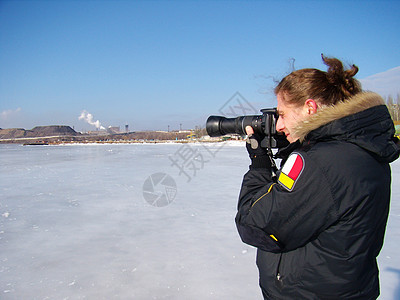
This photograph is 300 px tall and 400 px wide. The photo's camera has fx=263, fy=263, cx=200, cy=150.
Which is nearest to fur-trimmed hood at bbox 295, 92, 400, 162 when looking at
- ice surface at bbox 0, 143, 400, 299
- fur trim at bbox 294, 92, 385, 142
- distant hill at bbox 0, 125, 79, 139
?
fur trim at bbox 294, 92, 385, 142

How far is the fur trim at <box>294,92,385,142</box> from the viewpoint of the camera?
27.6 inches

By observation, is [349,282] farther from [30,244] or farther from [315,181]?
[30,244]

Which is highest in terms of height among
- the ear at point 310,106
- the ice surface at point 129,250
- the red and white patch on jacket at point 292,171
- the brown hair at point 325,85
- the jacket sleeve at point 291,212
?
the brown hair at point 325,85

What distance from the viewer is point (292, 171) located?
2.24 feet

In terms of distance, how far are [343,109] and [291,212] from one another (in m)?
0.31

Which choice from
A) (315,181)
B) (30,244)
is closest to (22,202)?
(30,244)

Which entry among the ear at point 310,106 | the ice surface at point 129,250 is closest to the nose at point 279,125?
the ear at point 310,106

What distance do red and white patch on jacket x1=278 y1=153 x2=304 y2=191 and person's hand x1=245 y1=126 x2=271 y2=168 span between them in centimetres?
19

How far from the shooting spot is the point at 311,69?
0.83 metres

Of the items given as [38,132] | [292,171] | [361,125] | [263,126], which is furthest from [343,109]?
[38,132]

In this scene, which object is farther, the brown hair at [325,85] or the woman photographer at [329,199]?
the brown hair at [325,85]

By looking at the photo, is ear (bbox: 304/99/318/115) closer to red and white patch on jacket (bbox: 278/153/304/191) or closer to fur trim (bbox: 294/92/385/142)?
fur trim (bbox: 294/92/385/142)

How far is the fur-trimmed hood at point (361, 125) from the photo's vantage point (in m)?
0.66

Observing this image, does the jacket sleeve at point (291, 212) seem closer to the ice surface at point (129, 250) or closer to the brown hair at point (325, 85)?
the brown hair at point (325, 85)
